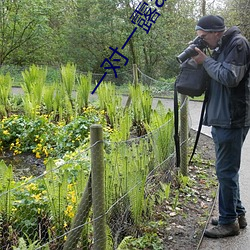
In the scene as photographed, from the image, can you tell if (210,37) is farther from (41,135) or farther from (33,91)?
(33,91)

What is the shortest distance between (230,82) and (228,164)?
680 mm

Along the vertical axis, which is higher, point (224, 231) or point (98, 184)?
point (98, 184)

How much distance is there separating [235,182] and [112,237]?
42.9 inches

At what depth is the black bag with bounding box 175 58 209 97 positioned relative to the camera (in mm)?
3072

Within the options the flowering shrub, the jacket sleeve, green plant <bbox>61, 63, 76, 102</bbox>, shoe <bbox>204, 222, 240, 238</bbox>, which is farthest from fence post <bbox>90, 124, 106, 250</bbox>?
green plant <bbox>61, 63, 76, 102</bbox>

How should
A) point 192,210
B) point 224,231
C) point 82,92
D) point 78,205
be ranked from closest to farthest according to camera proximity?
point 78,205, point 224,231, point 192,210, point 82,92

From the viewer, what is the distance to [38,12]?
48.2 ft

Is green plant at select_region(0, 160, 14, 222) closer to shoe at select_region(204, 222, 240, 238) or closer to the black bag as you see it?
the black bag

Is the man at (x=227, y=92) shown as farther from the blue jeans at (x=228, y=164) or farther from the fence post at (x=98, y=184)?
the fence post at (x=98, y=184)

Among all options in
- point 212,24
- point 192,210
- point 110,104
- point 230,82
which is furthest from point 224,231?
point 110,104

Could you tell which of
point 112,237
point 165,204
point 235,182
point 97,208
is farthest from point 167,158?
point 97,208

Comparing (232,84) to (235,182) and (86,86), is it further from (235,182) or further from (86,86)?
(86,86)

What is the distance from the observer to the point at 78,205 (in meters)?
2.50

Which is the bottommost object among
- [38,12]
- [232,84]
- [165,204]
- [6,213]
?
[165,204]
